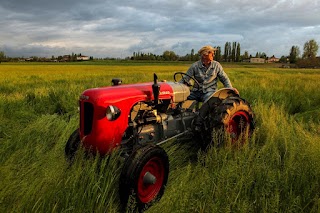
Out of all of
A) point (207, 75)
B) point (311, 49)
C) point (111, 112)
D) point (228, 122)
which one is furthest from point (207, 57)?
point (311, 49)

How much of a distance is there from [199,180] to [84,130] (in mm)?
1339

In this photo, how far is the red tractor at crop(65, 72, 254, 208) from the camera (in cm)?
288

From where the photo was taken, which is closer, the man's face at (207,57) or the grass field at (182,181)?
the grass field at (182,181)

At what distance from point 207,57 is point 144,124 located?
178cm

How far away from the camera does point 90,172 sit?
9.08ft

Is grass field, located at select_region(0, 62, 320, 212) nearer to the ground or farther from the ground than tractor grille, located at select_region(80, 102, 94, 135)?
nearer to the ground

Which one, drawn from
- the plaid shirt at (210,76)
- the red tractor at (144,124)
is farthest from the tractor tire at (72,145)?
the plaid shirt at (210,76)

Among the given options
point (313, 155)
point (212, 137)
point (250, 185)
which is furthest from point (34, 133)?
point (313, 155)

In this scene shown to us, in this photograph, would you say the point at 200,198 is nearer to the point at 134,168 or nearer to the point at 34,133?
the point at 134,168

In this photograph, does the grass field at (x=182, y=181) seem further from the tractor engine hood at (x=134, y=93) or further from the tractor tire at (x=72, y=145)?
the tractor engine hood at (x=134, y=93)

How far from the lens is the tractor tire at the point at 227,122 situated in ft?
12.2

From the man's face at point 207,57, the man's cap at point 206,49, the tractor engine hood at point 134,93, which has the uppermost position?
the man's cap at point 206,49

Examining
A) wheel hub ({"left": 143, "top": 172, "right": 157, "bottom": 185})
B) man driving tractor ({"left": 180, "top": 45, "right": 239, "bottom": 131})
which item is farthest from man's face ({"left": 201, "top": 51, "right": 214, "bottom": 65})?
wheel hub ({"left": 143, "top": 172, "right": 157, "bottom": 185})

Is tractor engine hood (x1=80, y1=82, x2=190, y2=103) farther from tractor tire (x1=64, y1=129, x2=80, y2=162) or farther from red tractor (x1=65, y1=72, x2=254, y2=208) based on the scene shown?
tractor tire (x1=64, y1=129, x2=80, y2=162)
